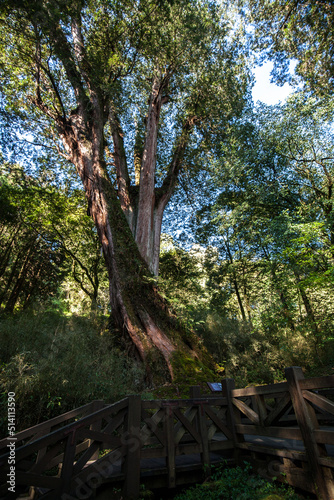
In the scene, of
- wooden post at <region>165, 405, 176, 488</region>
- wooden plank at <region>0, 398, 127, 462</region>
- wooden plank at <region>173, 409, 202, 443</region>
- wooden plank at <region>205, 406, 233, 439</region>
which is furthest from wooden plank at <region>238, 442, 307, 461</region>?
wooden plank at <region>0, 398, 127, 462</region>

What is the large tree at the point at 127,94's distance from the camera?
8.28 metres

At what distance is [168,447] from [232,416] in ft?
4.41

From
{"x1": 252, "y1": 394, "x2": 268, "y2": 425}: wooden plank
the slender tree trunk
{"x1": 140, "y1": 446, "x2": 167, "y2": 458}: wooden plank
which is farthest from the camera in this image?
the slender tree trunk

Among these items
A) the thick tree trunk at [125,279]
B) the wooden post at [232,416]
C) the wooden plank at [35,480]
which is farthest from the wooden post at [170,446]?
the thick tree trunk at [125,279]

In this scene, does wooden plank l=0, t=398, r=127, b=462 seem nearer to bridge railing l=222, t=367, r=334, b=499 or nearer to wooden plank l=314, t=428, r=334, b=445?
bridge railing l=222, t=367, r=334, b=499

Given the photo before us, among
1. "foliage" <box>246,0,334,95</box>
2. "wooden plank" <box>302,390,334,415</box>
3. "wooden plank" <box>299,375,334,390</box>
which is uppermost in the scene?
"foliage" <box>246,0,334,95</box>

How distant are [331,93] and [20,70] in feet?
42.4

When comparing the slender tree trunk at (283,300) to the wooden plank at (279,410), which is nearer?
the wooden plank at (279,410)

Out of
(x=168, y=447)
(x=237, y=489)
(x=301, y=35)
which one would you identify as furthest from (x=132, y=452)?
(x=301, y=35)

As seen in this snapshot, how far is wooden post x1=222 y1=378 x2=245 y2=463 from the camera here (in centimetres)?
430

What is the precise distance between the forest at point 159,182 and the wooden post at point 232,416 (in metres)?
1.94

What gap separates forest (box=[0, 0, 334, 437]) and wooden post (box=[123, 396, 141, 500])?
1754 mm

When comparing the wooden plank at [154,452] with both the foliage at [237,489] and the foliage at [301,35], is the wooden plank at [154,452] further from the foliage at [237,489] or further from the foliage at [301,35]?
the foliage at [301,35]

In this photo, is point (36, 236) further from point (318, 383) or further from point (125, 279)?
point (318, 383)
